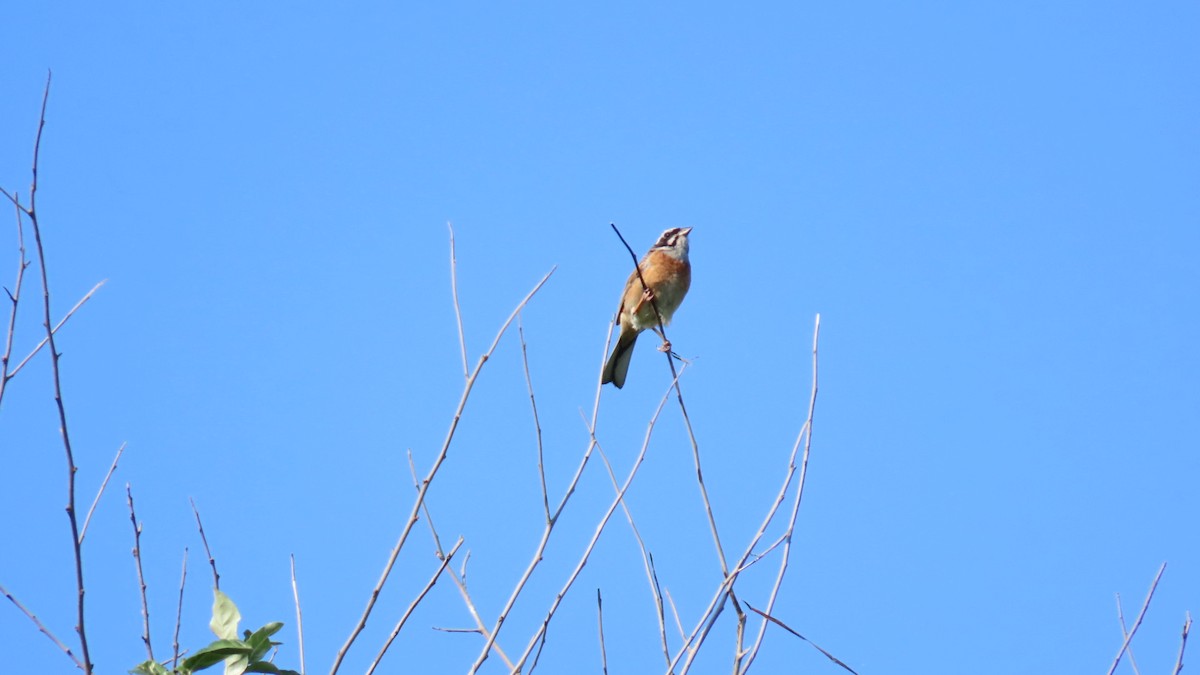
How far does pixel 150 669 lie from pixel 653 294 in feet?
17.9

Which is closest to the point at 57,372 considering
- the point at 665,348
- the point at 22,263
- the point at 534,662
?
the point at 22,263

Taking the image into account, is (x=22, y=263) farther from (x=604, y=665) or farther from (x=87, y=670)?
(x=604, y=665)

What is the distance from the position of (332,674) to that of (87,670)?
1.66 feet

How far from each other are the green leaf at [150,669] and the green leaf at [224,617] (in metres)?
0.16

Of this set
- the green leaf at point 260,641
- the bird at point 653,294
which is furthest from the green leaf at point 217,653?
the bird at point 653,294

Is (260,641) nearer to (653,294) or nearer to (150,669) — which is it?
(150,669)

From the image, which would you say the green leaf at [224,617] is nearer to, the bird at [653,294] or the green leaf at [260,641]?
the green leaf at [260,641]

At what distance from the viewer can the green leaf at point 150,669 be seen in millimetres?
2434

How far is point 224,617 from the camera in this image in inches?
103

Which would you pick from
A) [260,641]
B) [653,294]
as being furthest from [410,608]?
[653,294]

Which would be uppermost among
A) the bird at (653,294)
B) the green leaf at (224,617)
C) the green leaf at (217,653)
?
the bird at (653,294)

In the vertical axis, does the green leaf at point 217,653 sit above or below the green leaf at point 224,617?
below

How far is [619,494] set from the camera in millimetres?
3283

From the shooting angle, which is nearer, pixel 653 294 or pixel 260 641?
pixel 260 641
